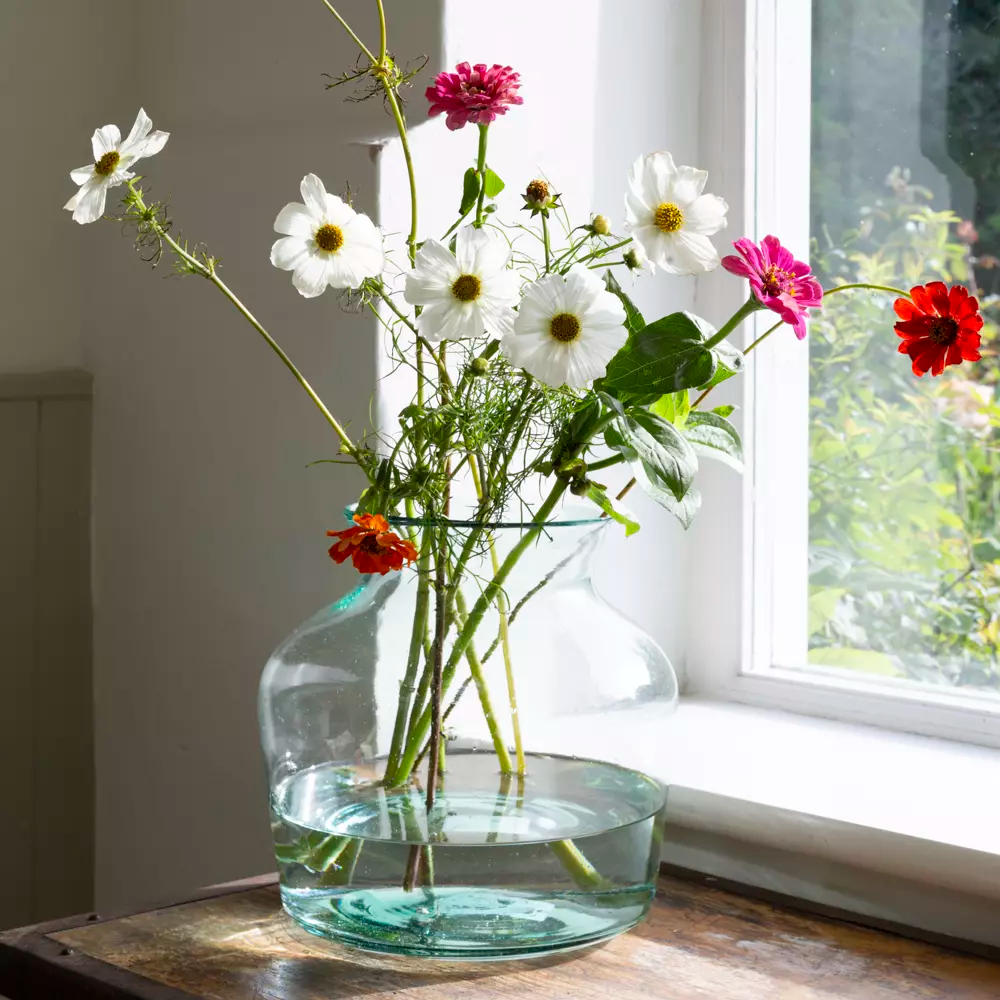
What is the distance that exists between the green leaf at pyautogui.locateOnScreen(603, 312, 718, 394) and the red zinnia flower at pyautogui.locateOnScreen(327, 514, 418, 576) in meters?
0.17

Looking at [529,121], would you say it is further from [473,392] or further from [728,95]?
[473,392]

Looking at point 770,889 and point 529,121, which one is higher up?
point 529,121

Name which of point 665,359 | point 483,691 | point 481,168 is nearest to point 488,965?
point 483,691

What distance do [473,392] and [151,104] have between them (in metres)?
0.70

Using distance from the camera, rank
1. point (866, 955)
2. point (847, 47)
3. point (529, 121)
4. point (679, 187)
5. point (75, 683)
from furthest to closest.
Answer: point (75, 683), point (847, 47), point (529, 121), point (866, 955), point (679, 187)

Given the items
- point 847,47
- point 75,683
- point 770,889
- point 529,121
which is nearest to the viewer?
point 770,889

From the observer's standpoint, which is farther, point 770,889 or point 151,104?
point 151,104

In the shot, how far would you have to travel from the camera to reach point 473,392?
2.84ft

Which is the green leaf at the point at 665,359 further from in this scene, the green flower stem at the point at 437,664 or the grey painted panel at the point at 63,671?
the grey painted panel at the point at 63,671

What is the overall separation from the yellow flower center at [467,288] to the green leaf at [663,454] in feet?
0.38

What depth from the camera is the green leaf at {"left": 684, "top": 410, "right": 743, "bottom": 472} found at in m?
0.88

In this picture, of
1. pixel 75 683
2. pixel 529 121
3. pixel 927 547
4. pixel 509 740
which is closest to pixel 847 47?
pixel 529 121

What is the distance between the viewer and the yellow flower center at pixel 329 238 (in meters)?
0.80

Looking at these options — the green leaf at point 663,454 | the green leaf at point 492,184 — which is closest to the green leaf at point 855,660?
the green leaf at point 663,454
